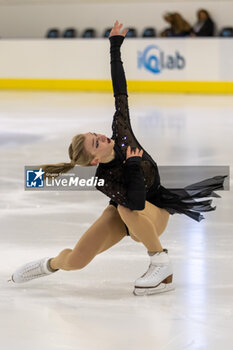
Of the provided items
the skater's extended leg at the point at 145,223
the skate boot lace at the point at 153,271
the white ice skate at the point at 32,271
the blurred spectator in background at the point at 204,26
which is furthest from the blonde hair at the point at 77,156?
the blurred spectator in background at the point at 204,26

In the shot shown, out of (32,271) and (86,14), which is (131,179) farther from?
(86,14)

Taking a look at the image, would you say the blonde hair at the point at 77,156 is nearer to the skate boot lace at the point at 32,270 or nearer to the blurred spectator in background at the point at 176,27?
the skate boot lace at the point at 32,270

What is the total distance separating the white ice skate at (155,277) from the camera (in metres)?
3.45

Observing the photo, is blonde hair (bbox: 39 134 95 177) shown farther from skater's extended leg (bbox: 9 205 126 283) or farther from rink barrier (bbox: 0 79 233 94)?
rink barrier (bbox: 0 79 233 94)

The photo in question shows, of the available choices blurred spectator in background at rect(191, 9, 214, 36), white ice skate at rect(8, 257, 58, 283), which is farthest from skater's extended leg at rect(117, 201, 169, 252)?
blurred spectator in background at rect(191, 9, 214, 36)

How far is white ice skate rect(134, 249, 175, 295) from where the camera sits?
3.45 metres

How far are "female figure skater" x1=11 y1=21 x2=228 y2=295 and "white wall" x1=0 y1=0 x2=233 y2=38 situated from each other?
13480 millimetres

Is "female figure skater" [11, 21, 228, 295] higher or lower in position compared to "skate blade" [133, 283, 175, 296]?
higher

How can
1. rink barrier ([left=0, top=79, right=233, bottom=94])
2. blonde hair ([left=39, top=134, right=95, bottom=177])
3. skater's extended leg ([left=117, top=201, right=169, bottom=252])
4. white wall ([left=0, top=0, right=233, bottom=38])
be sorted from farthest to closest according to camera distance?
white wall ([left=0, top=0, right=233, bottom=38]) → rink barrier ([left=0, top=79, right=233, bottom=94]) → skater's extended leg ([left=117, top=201, right=169, bottom=252]) → blonde hair ([left=39, top=134, right=95, bottom=177])

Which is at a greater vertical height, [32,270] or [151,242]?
[151,242]

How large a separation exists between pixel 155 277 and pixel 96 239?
302 millimetres

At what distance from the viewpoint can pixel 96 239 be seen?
11.2 ft

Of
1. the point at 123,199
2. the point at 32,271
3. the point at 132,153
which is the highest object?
the point at 132,153

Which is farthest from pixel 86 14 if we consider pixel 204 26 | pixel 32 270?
pixel 32 270
